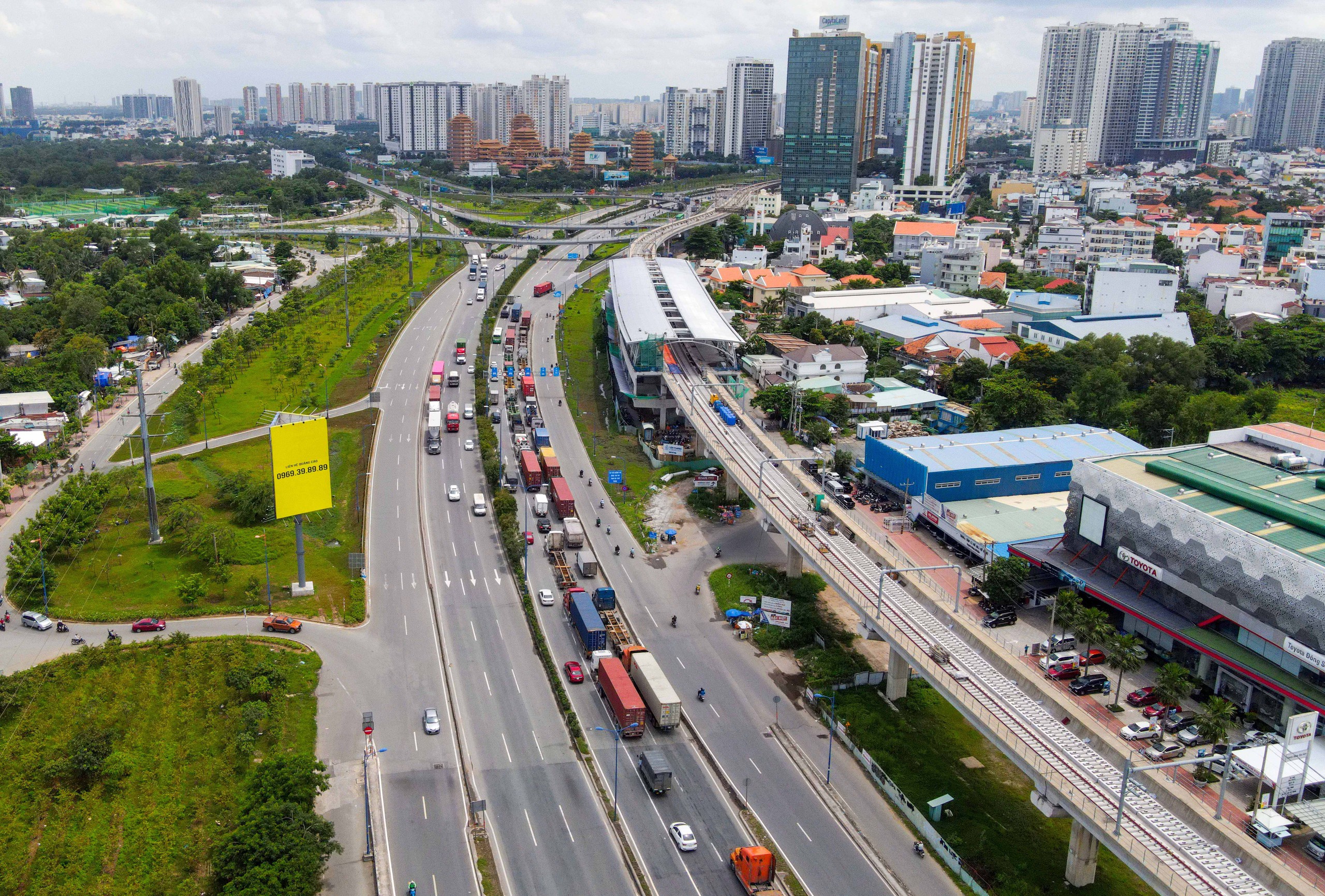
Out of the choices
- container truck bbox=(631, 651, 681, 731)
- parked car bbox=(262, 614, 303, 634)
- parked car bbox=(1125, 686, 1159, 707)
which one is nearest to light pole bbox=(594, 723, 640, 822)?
container truck bbox=(631, 651, 681, 731)

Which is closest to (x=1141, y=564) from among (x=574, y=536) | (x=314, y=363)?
(x=574, y=536)

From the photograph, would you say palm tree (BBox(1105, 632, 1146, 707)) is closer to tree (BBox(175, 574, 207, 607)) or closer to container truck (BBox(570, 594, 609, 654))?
container truck (BBox(570, 594, 609, 654))

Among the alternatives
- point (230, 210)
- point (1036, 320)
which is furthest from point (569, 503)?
point (230, 210)

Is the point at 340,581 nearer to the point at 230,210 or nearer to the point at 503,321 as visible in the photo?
the point at 503,321

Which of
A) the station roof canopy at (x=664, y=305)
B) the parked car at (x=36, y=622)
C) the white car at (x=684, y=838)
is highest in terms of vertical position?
the station roof canopy at (x=664, y=305)

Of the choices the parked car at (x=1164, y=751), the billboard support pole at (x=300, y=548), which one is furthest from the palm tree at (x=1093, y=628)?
the billboard support pole at (x=300, y=548)

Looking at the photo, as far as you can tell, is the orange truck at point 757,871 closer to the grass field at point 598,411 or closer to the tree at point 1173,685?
the tree at point 1173,685
